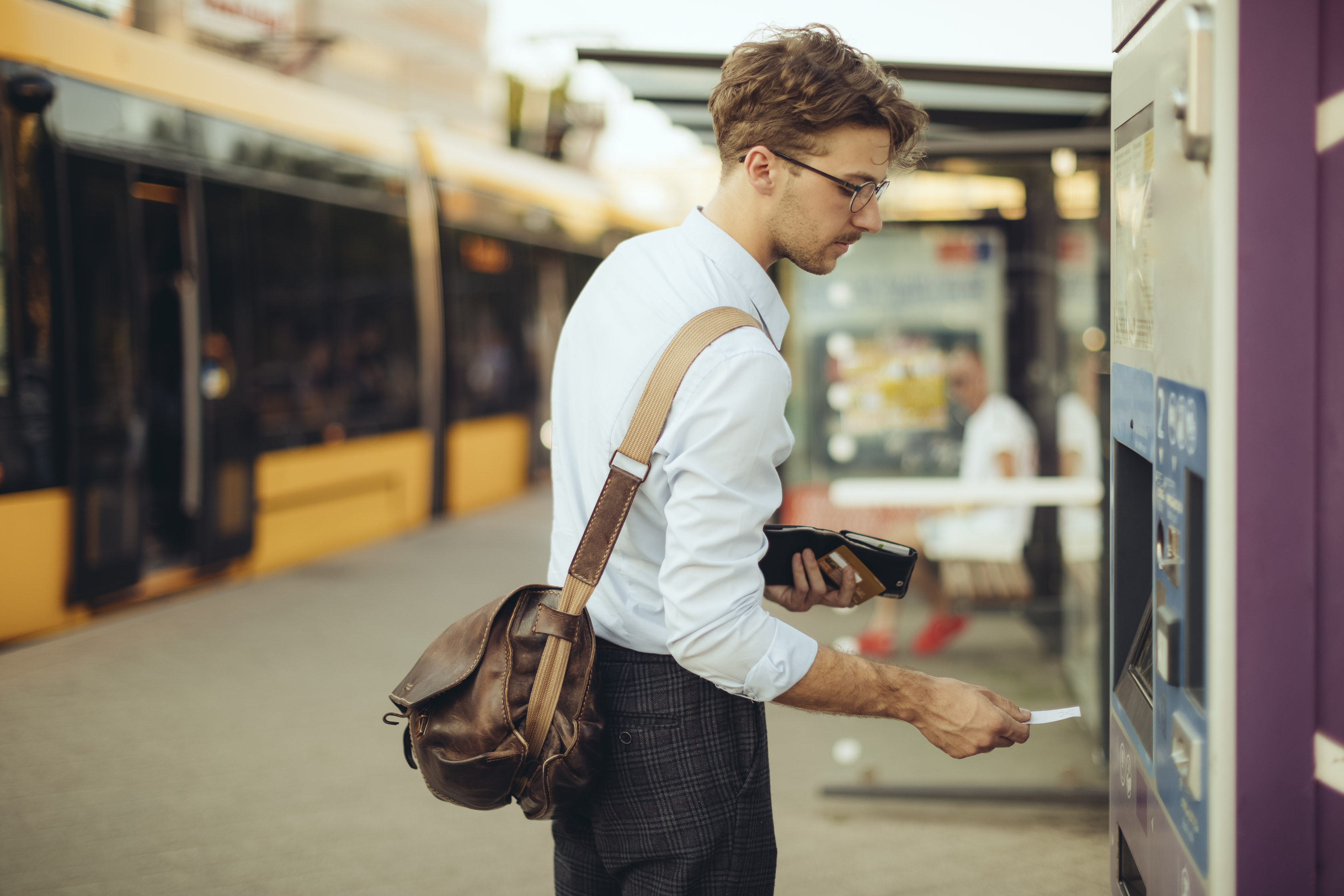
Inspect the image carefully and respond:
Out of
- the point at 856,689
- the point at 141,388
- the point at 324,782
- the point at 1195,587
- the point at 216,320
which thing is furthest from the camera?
the point at 216,320

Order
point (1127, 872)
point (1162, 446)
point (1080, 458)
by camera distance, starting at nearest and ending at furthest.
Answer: point (1162, 446)
point (1127, 872)
point (1080, 458)

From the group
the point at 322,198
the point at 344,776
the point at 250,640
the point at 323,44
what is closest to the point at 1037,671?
the point at 344,776

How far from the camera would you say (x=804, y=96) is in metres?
1.50

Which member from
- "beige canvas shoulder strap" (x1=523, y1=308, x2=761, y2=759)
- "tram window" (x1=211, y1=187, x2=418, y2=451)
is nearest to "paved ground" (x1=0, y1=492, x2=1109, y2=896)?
"tram window" (x1=211, y1=187, x2=418, y2=451)

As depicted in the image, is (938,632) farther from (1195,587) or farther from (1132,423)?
(1195,587)

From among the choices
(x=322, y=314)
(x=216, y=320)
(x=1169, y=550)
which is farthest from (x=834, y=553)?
(x=322, y=314)

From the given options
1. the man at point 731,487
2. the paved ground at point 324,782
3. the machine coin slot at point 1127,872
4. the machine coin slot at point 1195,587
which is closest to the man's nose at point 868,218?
the man at point 731,487

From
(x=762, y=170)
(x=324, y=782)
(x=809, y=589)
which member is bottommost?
(x=324, y=782)

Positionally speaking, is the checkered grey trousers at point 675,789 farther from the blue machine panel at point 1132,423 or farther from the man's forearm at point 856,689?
the blue machine panel at point 1132,423

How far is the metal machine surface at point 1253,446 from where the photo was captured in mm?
1112

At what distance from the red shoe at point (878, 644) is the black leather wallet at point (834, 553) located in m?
3.80

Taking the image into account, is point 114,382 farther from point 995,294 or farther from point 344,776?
point 995,294

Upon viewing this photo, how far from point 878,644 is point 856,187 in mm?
4270

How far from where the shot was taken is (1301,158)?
43.7 inches
